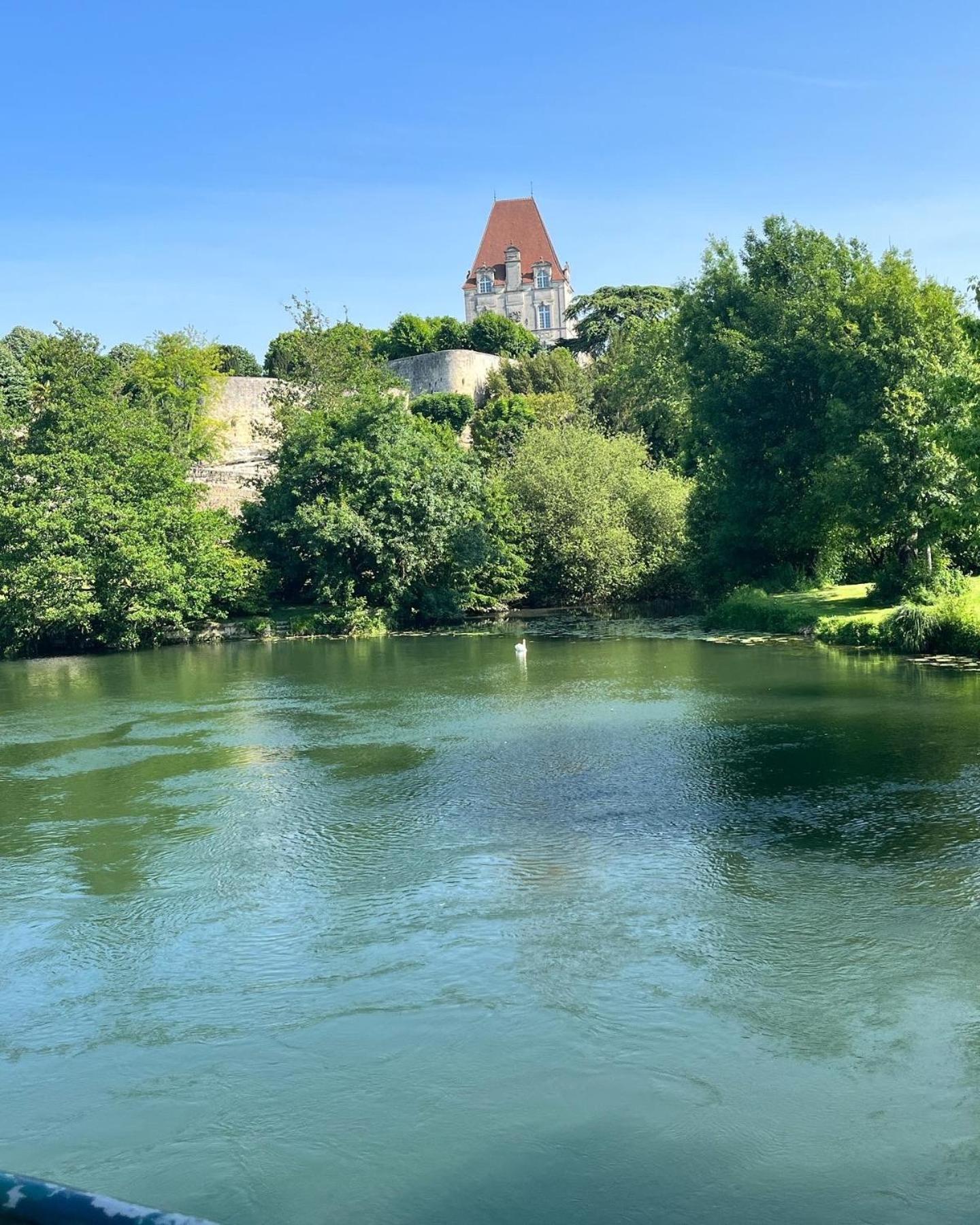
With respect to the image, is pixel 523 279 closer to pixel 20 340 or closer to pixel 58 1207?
pixel 20 340

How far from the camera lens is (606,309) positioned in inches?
3364

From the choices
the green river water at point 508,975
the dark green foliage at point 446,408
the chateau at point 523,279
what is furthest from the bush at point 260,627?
the chateau at point 523,279

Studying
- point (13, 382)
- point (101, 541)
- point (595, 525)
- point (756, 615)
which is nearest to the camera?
point (756, 615)

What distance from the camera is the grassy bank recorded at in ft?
82.4

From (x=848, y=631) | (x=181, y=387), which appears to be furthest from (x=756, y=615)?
(x=181, y=387)

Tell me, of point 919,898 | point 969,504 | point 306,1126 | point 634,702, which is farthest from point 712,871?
point 969,504

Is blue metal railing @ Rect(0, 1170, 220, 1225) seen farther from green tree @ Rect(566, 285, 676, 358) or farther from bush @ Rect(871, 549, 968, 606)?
green tree @ Rect(566, 285, 676, 358)

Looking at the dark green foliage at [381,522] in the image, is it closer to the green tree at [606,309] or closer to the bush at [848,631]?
the bush at [848,631]

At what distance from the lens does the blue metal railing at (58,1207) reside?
3.00 m

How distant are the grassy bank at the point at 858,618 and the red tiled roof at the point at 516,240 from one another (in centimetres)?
8116

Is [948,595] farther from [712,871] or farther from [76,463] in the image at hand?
[76,463]

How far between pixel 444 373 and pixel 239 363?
16328 millimetres

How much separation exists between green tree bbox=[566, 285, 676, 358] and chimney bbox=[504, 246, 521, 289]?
2186 centimetres

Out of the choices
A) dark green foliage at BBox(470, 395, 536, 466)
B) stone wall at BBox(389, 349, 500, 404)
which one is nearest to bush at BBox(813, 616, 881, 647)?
dark green foliage at BBox(470, 395, 536, 466)
